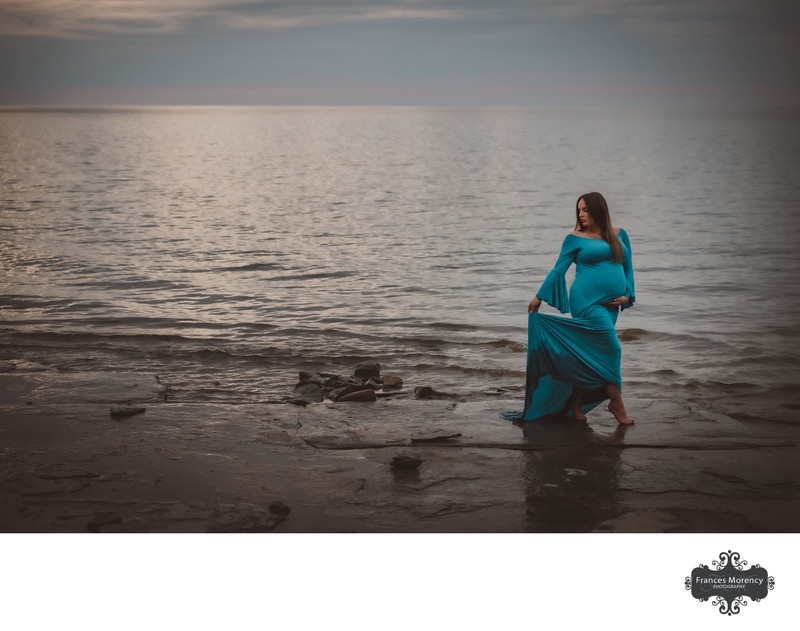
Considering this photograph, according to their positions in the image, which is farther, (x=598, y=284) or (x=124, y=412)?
(x=124, y=412)

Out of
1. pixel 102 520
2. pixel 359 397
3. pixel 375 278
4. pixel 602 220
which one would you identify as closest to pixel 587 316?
pixel 602 220

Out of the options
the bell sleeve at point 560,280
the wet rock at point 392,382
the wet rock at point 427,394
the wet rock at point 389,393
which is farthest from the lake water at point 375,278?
the bell sleeve at point 560,280

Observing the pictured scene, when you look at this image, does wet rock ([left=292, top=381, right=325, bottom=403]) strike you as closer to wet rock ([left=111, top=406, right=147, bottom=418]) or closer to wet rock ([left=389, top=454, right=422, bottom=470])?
wet rock ([left=111, top=406, right=147, bottom=418])

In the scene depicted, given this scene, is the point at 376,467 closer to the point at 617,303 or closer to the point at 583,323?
the point at 583,323

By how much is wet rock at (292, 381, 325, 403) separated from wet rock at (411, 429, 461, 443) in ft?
5.17

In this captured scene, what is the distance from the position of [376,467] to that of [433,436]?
32.3 inches

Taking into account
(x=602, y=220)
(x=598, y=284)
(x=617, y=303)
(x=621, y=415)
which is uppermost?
(x=602, y=220)

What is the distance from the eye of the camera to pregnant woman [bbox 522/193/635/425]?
7176mm

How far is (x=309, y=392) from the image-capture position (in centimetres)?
852
